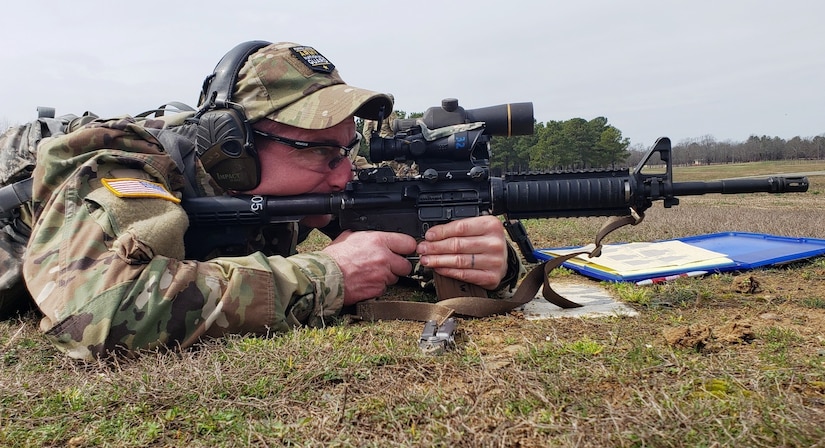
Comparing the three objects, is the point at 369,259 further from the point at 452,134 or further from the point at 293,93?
the point at 293,93

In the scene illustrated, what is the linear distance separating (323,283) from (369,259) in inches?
13.0

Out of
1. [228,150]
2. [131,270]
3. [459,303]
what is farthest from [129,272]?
[459,303]

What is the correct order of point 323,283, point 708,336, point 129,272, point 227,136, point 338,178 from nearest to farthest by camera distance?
point 708,336 → point 129,272 → point 323,283 → point 227,136 → point 338,178

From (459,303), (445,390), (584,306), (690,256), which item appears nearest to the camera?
(445,390)

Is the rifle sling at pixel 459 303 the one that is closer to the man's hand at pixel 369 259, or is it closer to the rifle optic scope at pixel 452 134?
the man's hand at pixel 369 259

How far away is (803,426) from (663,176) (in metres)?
1.97

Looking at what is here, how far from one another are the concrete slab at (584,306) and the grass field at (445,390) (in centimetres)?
33

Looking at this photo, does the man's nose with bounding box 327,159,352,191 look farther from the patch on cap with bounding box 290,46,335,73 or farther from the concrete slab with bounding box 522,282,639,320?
the concrete slab with bounding box 522,282,639,320

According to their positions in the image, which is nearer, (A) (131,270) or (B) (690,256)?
(A) (131,270)

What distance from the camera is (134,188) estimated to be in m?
2.51

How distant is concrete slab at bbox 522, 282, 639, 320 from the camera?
3.01m

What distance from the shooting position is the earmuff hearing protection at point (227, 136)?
3.17m

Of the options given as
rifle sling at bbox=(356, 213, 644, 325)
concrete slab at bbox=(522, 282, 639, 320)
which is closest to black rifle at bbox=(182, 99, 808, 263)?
rifle sling at bbox=(356, 213, 644, 325)

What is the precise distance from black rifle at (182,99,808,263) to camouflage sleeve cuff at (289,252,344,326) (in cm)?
46
